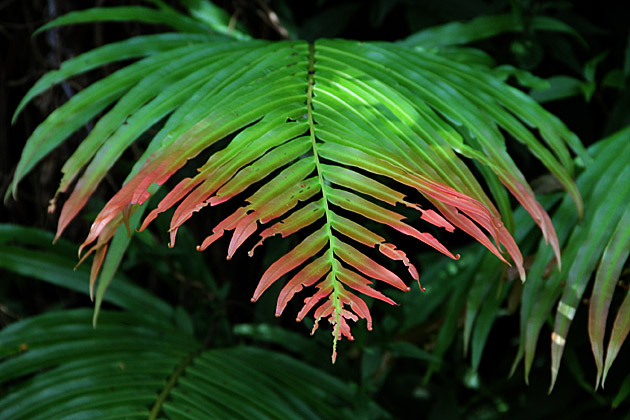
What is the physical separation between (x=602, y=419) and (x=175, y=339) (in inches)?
29.1

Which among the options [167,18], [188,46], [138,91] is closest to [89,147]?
[138,91]

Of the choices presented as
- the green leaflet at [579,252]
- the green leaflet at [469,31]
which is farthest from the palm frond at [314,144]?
the green leaflet at [469,31]

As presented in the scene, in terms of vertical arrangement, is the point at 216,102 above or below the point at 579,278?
above

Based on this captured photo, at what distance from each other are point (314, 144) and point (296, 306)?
0.67m

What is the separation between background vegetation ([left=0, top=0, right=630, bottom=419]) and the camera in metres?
0.75

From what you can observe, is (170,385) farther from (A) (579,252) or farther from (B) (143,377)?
(A) (579,252)

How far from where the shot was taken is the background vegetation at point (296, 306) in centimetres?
75

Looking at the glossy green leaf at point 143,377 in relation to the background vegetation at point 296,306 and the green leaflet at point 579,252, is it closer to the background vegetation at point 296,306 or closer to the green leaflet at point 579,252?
the background vegetation at point 296,306

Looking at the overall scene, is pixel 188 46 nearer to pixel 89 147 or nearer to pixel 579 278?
pixel 89 147

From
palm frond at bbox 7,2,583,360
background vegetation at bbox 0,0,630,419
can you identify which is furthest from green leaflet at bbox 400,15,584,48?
palm frond at bbox 7,2,583,360

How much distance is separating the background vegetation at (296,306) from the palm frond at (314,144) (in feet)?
0.47

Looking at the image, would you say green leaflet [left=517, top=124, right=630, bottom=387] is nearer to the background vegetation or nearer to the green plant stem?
the background vegetation

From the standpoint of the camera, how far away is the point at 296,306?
1.14 metres

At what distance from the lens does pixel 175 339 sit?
2.94ft
